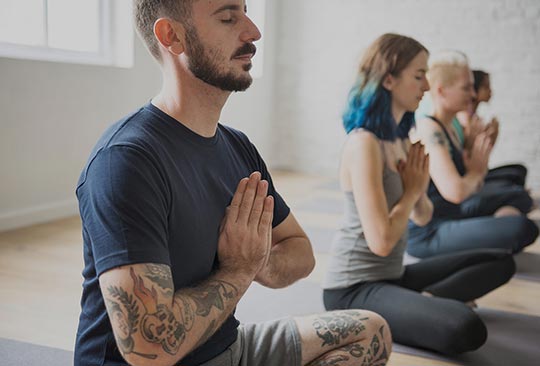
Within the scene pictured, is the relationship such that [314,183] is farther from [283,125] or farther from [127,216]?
[127,216]

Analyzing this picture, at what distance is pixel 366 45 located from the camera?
244 inches

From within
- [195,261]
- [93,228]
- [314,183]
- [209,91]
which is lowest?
[314,183]

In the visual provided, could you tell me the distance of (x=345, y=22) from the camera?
6938 millimetres

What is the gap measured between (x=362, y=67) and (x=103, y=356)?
56.0 inches

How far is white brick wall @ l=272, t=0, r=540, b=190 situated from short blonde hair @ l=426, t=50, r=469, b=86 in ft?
10.7

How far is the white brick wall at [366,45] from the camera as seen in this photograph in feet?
21.2

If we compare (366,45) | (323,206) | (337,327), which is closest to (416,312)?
(337,327)

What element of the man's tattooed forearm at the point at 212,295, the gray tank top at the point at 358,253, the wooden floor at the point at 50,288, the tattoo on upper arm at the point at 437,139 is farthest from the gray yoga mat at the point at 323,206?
the man's tattooed forearm at the point at 212,295

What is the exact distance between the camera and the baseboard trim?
3730mm

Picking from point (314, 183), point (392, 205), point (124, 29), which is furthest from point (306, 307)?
point (314, 183)

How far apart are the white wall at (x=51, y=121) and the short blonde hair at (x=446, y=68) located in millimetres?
2385

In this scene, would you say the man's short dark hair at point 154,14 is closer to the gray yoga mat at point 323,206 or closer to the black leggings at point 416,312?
the black leggings at point 416,312

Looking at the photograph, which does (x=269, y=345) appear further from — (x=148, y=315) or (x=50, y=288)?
(x=50, y=288)

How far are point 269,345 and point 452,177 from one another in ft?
5.77
